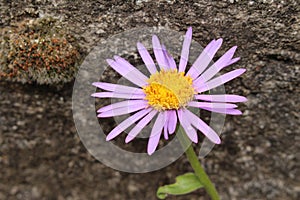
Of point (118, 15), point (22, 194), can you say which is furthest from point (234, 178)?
point (118, 15)

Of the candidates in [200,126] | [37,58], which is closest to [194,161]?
[200,126]

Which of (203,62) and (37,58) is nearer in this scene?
(203,62)

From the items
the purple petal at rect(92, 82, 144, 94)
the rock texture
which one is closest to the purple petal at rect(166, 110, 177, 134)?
the purple petal at rect(92, 82, 144, 94)

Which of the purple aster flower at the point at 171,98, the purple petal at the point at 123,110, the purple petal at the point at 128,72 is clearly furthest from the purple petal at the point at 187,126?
the purple petal at the point at 128,72

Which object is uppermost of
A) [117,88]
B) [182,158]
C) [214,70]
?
[214,70]

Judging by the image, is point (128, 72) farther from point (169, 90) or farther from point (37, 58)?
point (37, 58)

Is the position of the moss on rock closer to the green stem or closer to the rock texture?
the rock texture

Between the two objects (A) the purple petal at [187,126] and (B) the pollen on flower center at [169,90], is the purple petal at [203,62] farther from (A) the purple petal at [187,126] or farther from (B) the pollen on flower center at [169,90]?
(A) the purple petal at [187,126]
